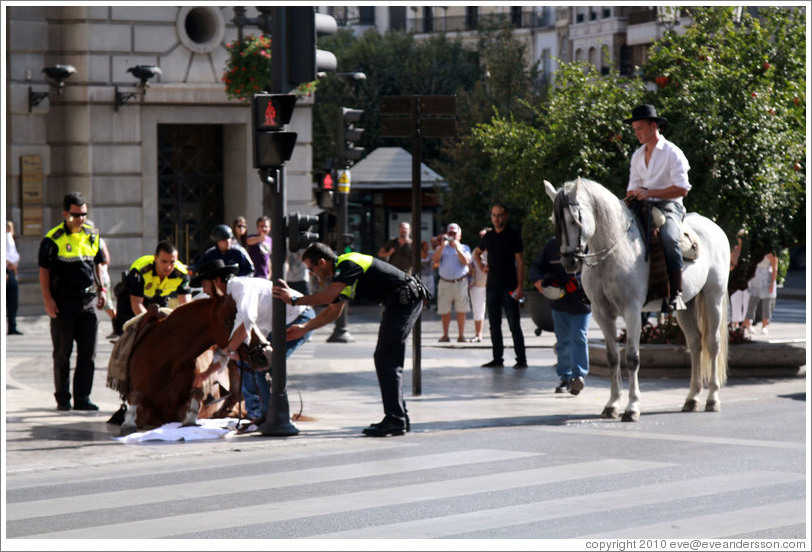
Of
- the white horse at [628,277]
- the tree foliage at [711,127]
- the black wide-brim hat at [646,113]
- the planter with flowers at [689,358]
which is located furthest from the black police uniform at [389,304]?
the planter with flowers at [689,358]

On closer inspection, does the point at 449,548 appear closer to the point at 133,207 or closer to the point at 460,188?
the point at 133,207

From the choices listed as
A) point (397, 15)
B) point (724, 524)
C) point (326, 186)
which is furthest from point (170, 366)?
point (397, 15)

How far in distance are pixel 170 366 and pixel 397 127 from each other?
3881mm

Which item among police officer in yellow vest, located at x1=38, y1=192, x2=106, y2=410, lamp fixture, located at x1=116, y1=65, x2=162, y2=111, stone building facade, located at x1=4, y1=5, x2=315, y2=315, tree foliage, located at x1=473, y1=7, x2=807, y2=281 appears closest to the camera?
police officer in yellow vest, located at x1=38, y1=192, x2=106, y2=410

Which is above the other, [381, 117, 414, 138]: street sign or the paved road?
[381, 117, 414, 138]: street sign

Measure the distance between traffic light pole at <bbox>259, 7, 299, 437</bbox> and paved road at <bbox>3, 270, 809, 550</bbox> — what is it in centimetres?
22

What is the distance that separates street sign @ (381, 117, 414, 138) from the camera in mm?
14969

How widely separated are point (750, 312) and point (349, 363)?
25.2 ft

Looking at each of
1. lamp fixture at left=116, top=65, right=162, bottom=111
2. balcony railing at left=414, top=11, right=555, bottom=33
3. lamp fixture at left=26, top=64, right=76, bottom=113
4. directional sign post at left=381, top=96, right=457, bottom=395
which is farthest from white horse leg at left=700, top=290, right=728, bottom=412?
balcony railing at left=414, top=11, right=555, bottom=33

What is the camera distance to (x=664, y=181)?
13398 millimetres

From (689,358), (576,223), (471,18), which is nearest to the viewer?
(576,223)

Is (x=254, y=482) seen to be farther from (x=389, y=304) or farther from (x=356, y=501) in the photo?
(x=389, y=304)

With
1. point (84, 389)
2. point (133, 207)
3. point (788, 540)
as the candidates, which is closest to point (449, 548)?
point (788, 540)

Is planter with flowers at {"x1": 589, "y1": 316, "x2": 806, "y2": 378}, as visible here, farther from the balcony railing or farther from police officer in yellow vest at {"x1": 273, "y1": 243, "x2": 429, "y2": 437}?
the balcony railing
